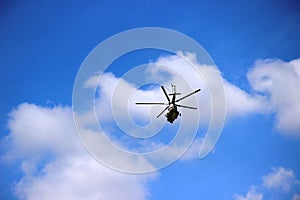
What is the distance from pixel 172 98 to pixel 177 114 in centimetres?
260

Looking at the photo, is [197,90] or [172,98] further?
[172,98]

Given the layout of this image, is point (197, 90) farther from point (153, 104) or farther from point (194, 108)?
point (153, 104)

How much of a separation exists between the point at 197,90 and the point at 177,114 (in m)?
6.13

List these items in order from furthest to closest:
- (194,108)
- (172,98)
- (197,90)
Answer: (172,98)
(194,108)
(197,90)

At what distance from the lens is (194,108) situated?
4447 centimetres

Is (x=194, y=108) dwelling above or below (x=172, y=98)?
below

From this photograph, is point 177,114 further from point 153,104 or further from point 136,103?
point 136,103

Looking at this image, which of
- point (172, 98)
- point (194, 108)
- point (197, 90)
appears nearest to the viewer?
point (197, 90)

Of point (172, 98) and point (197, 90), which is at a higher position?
point (172, 98)

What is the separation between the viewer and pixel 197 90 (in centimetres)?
4178

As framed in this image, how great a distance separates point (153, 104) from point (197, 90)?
6.84 metres

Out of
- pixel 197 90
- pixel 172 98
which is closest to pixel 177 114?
pixel 172 98

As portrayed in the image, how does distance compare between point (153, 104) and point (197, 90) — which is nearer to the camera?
point (197, 90)

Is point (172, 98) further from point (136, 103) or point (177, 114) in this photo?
point (136, 103)
